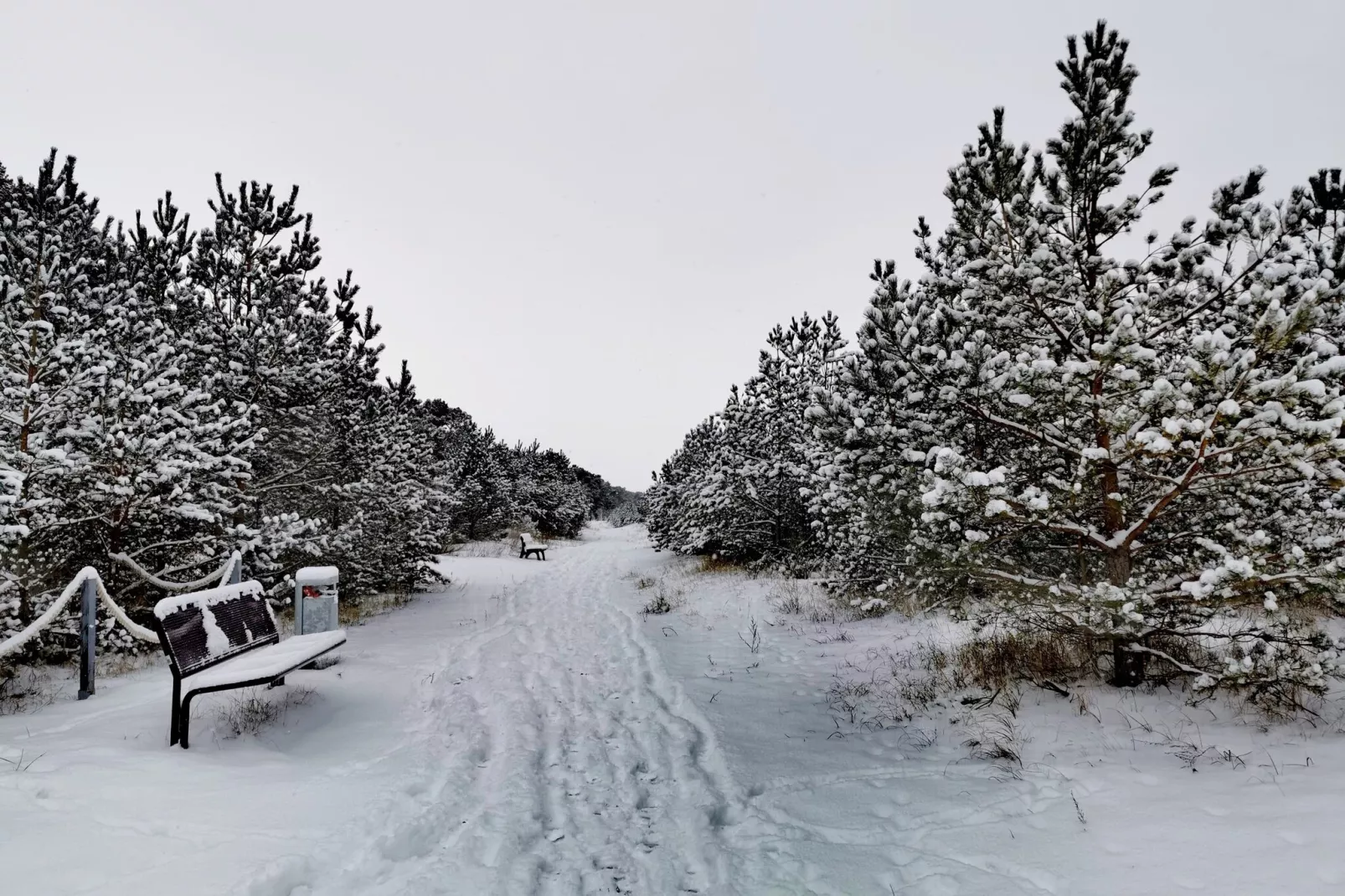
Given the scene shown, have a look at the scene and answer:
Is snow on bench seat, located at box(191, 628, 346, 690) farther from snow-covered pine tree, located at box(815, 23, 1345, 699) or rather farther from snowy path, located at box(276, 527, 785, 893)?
snow-covered pine tree, located at box(815, 23, 1345, 699)

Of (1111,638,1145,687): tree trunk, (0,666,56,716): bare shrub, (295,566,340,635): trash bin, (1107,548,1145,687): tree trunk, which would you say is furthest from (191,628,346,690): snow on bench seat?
(1111,638,1145,687): tree trunk

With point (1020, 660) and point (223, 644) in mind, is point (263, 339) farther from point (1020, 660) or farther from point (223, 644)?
point (1020, 660)

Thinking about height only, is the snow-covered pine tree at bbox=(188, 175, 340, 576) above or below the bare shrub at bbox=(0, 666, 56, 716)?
above

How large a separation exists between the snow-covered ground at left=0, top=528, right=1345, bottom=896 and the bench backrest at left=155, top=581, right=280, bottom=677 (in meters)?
0.52

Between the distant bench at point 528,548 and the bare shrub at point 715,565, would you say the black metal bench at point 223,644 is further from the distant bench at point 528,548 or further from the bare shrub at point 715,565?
the distant bench at point 528,548

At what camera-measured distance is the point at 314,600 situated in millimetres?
7312

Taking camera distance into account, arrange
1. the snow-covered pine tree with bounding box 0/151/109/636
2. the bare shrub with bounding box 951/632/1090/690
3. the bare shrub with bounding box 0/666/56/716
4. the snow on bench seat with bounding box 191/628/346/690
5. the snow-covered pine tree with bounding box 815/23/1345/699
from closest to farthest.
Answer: the snow-covered pine tree with bounding box 815/23/1345/699
the snow on bench seat with bounding box 191/628/346/690
the bare shrub with bounding box 0/666/56/716
the bare shrub with bounding box 951/632/1090/690
the snow-covered pine tree with bounding box 0/151/109/636

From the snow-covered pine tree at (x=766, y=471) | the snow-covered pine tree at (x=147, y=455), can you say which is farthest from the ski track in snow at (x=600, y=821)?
the snow-covered pine tree at (x=766, y=471)

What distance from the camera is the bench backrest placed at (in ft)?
15.1

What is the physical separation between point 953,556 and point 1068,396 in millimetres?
1514

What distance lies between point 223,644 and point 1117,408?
24.7ft

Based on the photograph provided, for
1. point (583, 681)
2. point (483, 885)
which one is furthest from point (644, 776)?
point (583, 681)

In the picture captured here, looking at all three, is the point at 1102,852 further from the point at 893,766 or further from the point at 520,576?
the point at 520,576

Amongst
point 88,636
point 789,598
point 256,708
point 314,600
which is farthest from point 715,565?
point 88,636
